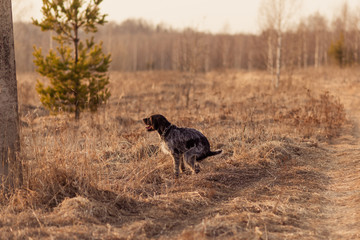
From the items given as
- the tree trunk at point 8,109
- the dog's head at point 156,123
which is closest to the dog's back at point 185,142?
the dog's head at point 156,123

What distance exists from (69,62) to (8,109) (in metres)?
7.69

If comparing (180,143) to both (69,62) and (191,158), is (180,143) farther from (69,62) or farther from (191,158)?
(69,62)

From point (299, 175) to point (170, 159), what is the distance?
2.39 m

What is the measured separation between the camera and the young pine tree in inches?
463

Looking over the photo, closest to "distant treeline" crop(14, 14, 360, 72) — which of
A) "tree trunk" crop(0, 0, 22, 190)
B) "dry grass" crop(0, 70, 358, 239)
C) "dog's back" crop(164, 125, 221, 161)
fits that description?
"dry grass" crop(0, 70, 358, 239)

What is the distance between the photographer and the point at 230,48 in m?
67.8

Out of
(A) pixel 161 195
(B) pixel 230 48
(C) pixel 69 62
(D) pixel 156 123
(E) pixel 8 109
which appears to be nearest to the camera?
(E) pixel 8 109

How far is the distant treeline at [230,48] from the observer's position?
39031 millimetres

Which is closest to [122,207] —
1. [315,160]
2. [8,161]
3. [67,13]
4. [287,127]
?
[8,161]

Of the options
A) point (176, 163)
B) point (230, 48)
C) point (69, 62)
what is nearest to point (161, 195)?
point (176, 163)

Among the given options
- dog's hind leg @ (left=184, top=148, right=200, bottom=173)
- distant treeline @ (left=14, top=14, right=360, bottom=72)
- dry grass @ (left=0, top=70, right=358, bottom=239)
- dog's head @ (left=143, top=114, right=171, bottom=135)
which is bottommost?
dry grass @ (left=0, top=70, right=358, bottom=239)

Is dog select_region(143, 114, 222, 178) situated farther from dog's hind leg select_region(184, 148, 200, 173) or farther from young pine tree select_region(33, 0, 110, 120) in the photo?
young pine tree select_region(33, 0, 110, 120)

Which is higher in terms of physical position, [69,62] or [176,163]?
[69,62]

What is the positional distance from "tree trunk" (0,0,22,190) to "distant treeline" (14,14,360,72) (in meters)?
22.3
